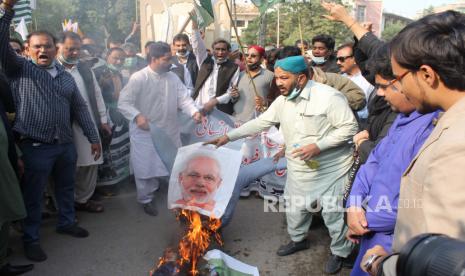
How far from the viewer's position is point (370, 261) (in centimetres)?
132

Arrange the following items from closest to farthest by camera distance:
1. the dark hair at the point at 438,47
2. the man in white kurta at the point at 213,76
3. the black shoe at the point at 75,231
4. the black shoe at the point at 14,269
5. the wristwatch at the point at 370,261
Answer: the dark hair at the point at 438,47 → the wristwatch at the point at 370,261 → the black shoe at the point at 14,269 → the black shoe at the point at 75,231 → the man in white kurta at the point at 213,76

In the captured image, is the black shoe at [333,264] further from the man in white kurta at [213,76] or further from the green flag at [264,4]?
the green flag at [264,4]

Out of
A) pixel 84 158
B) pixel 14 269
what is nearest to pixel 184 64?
pixel 84 158

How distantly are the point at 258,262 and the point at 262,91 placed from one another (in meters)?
2.62

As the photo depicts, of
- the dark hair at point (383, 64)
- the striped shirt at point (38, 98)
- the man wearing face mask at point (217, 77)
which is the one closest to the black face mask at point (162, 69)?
the man wearing face mask at point (217, 77)

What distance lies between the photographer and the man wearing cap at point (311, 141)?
3207mm

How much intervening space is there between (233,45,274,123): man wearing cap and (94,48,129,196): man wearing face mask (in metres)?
1.70

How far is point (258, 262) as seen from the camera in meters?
3.53

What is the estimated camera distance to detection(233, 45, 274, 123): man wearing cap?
5.30m

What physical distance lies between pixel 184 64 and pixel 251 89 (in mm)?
1593

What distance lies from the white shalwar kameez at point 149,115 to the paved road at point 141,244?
439 millimetres

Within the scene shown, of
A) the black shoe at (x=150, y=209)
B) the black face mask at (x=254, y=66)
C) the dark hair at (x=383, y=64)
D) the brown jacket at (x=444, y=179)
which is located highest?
the dark hair at (x=383, y=64)

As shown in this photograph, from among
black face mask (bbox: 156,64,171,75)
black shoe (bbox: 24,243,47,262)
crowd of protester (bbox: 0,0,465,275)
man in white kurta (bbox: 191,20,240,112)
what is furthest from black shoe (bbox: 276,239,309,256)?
black face mask (bbox: 156,64,171,75)

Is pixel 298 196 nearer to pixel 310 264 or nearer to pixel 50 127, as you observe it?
pixel 310 264
